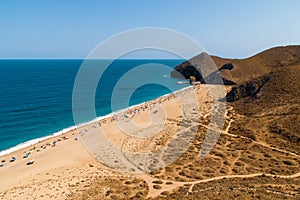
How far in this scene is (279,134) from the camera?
37.9 m

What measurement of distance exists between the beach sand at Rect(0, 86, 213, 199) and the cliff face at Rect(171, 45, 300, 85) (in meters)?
59.3

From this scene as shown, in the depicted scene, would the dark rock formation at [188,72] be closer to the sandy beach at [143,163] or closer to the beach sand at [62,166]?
the beach sand at [62,166]

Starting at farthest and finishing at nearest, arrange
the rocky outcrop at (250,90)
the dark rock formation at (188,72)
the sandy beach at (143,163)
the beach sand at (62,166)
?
1. the dark rock formation at (188,72)
2. the rocky outcrop at (250,90)
3. the beach sand at (62,166)
4. the sandy beach at (143,163)

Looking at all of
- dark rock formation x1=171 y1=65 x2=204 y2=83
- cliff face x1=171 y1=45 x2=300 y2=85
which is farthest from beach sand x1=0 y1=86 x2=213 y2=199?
dark rock formation x1=171 y1=65 x2=204 y2=83

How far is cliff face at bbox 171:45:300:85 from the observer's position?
99438 millimetres

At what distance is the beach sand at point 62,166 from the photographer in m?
25.0

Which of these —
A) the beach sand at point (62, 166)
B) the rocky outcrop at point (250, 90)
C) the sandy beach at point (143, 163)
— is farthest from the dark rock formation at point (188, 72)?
the sandy beach at point (143, 163)

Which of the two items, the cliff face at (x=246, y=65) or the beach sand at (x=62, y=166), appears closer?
the beach sand at (x=62, y=166)

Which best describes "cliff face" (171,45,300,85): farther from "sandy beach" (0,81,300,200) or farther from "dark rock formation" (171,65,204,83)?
"sandy beach" (0,81,300,200)

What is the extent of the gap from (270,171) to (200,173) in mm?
7312

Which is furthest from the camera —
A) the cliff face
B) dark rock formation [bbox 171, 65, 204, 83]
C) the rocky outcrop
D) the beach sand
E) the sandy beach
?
dark rock formation [bbox 171, 65, 204, 83]

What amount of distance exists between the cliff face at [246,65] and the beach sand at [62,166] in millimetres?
59266

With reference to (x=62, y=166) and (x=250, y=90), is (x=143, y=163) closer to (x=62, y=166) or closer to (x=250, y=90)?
(x=62, y=166)

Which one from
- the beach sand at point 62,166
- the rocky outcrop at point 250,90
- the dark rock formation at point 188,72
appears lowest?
the beach sand at point 62,166
